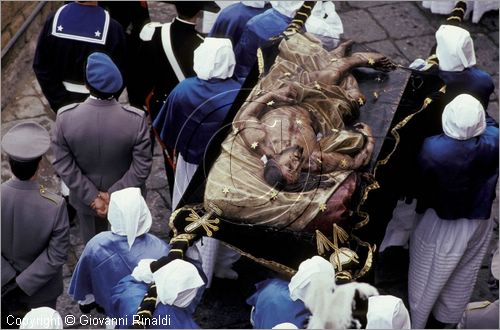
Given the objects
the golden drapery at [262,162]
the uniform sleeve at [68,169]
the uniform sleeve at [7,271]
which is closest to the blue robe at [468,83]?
the golden drapery at [262,162]

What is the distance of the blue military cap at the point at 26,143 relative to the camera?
5.89 meters

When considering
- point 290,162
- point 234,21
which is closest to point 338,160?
point 290,162

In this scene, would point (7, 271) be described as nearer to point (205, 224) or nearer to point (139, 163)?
point (139, 163)

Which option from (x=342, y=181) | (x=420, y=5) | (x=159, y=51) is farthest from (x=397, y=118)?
(x=420, y=5)

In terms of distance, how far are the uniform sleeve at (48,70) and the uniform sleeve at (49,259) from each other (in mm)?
1322

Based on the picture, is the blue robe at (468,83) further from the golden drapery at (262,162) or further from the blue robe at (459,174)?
the golden drapery at (262,162)

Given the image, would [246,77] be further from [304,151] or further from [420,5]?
[420,5]

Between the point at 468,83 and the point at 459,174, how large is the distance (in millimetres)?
642

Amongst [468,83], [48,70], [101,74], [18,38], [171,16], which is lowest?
[171,16]

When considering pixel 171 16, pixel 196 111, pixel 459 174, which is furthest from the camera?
pixel 171 16

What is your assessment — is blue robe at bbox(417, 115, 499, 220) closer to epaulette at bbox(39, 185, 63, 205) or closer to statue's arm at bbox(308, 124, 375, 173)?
statue's arm at bbox(308, 124, 375, 173)

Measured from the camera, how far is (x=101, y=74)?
6336 millimetres

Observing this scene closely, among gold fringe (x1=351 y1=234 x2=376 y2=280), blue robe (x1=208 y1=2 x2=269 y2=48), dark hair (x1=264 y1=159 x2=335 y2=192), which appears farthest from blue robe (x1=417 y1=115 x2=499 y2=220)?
blue robe (x1=208 y1=2 x2=269 y2=48)

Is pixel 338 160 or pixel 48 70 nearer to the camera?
pixel 338 160
